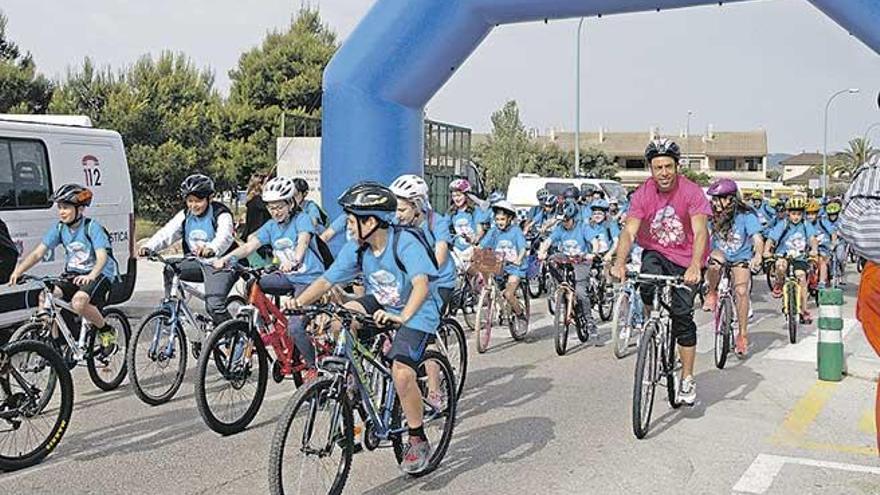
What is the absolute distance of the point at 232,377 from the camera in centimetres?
689

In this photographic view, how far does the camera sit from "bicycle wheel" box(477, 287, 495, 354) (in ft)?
33.8

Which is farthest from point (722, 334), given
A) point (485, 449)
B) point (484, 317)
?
point (485, 449)

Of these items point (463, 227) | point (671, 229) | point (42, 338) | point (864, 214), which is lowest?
point (42, 338)

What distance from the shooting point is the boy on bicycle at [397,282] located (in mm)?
5305

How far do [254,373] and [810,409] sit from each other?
437cm

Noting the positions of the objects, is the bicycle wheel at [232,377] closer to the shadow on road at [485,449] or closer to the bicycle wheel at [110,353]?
the bicycle wheel at [110,353]

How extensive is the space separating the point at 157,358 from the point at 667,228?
159 inches

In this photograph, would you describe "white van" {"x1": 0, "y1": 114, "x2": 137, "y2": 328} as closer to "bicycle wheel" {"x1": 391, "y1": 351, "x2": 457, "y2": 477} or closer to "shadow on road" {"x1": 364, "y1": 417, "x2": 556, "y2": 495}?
"shadow on road" {"x1": 364, "y1": 417, "x2": 556, "y2": 495}

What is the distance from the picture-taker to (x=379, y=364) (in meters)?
5.44

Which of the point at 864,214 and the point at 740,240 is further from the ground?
the point at 864,214

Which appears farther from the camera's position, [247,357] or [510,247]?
[510,247]

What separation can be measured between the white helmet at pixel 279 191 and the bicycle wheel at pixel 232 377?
1.10 meters

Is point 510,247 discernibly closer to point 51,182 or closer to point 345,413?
point 51,182

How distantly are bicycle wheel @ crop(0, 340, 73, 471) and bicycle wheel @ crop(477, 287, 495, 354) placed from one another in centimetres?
500
